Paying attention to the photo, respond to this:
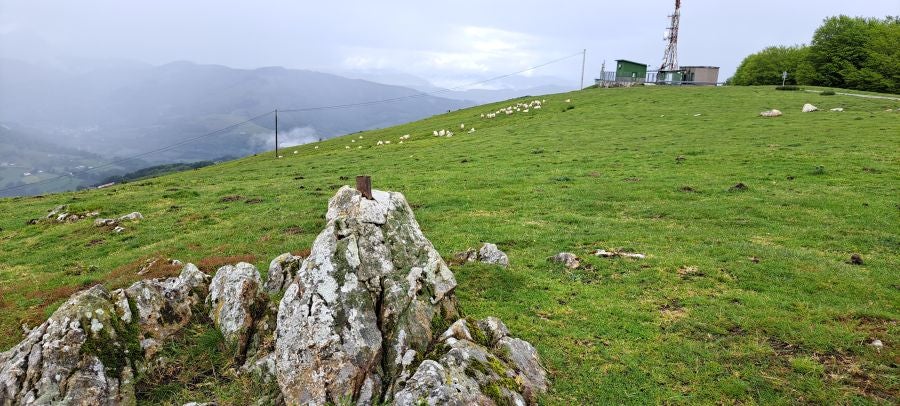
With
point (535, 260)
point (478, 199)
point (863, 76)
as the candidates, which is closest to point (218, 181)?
A: point (478, 199)

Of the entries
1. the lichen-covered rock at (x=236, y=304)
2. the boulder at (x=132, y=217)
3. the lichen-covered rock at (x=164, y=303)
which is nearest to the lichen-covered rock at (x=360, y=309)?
the lichen-covered rock at (x=236, y=304)

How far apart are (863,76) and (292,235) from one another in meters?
107

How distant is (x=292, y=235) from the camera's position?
22266mm

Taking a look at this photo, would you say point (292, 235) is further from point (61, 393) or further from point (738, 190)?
point (738, 190)

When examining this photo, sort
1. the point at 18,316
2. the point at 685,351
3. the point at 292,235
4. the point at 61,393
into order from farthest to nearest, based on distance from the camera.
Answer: the point at 292,235 < the point at 18,316 < the point at 685,351 < the point at 61,393

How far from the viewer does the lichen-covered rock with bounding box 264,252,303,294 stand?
44.4 ft

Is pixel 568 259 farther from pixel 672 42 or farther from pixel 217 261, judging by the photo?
pixel 672 42

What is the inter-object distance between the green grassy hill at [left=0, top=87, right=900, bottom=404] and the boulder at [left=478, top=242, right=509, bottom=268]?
1062mm

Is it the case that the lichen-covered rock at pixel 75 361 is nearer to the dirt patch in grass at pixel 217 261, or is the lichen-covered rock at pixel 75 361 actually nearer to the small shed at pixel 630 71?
the dirt patch in grass at pixel 217 261

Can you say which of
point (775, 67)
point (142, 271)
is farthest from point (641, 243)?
point (775, 67)

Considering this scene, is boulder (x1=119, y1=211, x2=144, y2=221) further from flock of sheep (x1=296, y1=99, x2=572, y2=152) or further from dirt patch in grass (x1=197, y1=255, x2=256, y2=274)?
flock of sheep (x1=296, y1=99, x2=572, y2=152)

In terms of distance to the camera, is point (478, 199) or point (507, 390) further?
point (478, 199)

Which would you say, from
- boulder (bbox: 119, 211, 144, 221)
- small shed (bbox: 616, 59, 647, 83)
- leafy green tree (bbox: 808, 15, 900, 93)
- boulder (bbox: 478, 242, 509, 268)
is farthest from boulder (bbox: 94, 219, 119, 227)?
leafy green tree (bbox: 808, 15, 900, 93)

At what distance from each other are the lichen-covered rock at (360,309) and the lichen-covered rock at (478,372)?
65 centimetres
